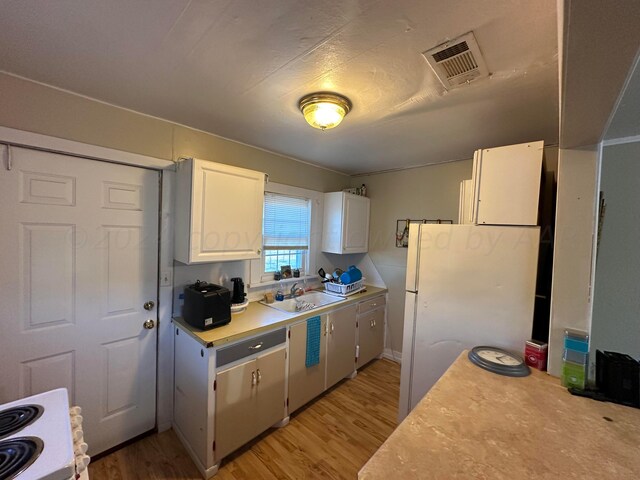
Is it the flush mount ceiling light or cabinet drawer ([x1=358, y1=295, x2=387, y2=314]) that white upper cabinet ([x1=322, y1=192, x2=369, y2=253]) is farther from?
the flush mount ceiling light

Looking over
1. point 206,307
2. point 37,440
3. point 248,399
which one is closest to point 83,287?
point 206,307

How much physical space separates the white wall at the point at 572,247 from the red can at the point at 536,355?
35mm

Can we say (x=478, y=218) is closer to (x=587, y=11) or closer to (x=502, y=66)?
(x=502, y=66)

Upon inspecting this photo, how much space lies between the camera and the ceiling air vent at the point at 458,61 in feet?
3.40

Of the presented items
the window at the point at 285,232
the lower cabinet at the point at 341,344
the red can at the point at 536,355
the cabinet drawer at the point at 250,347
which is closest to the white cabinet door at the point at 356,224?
the window at the point at 285,232

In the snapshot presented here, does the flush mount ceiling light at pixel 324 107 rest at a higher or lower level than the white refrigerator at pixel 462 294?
higher

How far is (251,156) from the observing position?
95.3 inches

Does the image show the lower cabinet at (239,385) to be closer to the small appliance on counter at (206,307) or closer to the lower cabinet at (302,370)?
the lower cabinet at (302,370)

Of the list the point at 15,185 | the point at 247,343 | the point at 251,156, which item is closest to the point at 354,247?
the point at 251,156

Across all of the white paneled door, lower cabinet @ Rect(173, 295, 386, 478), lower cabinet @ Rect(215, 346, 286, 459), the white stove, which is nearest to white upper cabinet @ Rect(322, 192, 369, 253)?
lower cabinet @ Rect(173, 295, 386, 478)

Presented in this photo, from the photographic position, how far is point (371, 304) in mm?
2959

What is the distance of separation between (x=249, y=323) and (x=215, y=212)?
0.84 m

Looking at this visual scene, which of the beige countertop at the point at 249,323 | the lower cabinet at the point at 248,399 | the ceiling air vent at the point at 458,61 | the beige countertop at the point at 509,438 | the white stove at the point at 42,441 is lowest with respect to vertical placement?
the lower cabinet at the point at 248,399

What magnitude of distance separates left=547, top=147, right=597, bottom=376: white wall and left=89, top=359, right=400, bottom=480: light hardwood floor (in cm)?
137
